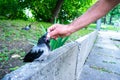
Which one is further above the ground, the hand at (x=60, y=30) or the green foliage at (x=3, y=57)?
the hand at (x=60, y=30)

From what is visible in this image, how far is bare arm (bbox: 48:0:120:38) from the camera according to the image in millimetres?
1988

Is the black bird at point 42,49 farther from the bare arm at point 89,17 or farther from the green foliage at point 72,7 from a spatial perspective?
the green foliage at point 72,7

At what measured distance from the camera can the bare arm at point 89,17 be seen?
6.52 ft

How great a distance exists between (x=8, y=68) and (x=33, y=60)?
1623 millimetres

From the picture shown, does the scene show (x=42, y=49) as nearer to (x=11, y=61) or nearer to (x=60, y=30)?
(x=60, y=30)

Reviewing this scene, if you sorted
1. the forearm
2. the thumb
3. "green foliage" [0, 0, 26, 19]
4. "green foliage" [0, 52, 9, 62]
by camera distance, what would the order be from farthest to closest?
1. "green foliage" [0, 0, 26, 19]
2. "green foliage" [0, 52, 9, 62]
3. the thumb
4. the forearm

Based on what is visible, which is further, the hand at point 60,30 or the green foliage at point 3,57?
the green foliage at point 3,57

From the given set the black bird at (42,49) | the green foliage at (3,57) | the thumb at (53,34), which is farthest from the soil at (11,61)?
the thumb at (53,34)

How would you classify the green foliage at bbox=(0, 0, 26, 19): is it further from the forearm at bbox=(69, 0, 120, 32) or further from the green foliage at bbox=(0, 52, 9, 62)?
the forearm at bbox=(69, 0, 120, 32)

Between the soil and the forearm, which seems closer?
the forearm

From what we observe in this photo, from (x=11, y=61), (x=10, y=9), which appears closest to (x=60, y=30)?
(x=11, y=61)

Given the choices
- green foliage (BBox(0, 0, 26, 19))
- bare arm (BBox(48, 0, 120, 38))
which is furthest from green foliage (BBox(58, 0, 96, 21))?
bare arm (BBox(48, 0, 120, 38))

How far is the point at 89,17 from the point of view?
6.70ft

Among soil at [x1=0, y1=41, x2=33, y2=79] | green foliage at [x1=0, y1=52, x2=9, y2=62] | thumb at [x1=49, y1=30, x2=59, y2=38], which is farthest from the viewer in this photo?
green foliage at [x1=0, y1=52, x2=9, y2=62]
